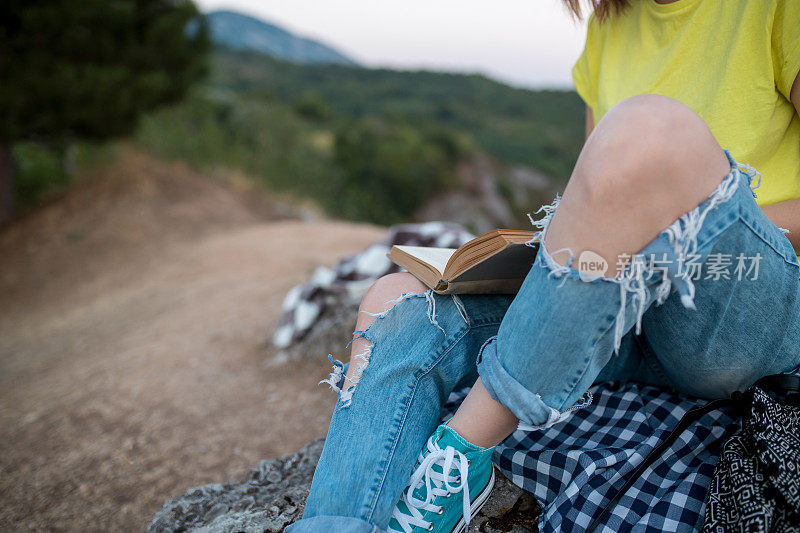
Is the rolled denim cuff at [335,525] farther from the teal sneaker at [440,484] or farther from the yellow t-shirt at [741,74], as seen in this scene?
the yellow t-shirt at [741,74]

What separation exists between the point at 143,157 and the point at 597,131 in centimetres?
732

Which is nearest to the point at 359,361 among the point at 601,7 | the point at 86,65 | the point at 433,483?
the point at 433,483


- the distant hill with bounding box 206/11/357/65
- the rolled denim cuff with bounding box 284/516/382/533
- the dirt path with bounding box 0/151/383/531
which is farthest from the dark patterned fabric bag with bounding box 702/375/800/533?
the distant hill with bounding box 206/11/357/65

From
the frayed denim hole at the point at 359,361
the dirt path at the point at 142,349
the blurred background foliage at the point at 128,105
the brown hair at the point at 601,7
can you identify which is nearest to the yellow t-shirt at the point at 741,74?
the brown hair at the point at 601,7

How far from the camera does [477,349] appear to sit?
1137mm

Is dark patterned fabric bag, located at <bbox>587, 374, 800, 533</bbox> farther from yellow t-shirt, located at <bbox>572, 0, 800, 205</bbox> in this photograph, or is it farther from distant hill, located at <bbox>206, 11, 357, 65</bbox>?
distant hill, located at <bbox>206, 11, 357, 65</bbox>

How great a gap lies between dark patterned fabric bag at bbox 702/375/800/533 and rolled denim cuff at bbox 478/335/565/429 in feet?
0.98

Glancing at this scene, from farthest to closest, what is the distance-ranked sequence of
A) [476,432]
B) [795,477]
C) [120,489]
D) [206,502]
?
[120,489]
[206,502]
[476,432]
[795,477]

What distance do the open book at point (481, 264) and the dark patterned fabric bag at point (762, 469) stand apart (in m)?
0.47

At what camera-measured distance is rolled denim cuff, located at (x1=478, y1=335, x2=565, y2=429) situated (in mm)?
827

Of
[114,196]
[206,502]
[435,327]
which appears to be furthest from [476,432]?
[114,196]

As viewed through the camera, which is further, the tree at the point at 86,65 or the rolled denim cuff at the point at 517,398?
the tree at the point at 86,65

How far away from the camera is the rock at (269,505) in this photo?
108 centimetres

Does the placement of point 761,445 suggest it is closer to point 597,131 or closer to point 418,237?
point 597,131
